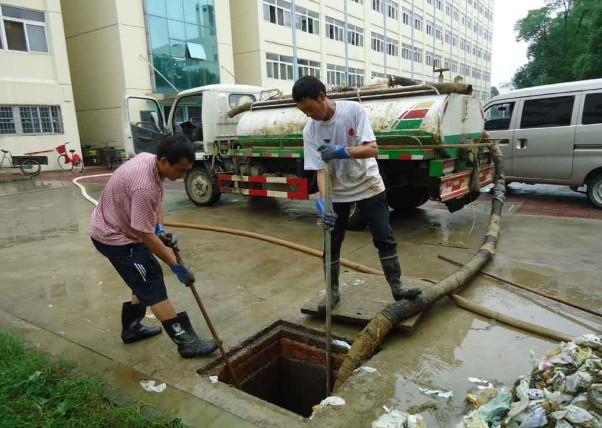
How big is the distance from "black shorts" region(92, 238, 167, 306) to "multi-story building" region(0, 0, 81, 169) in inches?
622

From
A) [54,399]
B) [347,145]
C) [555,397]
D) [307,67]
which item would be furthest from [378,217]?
[307,67]

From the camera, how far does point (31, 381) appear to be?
257 centimetres

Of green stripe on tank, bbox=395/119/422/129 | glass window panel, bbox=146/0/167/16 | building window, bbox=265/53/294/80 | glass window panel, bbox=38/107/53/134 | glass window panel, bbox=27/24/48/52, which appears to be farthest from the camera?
building window, bbox=265/53/294/80

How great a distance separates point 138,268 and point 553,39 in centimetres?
3279

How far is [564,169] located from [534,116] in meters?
1.07

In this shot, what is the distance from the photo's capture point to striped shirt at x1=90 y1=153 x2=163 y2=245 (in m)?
2.60

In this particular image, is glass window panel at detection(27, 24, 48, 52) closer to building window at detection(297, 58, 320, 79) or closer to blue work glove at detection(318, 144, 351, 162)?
building window at detection(297, 58, 320, 79)

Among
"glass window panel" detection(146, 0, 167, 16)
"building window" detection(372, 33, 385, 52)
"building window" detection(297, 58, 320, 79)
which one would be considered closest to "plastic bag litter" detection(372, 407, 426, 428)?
"glass window panel" detection(146, 0, 167, 16)

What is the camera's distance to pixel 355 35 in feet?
105

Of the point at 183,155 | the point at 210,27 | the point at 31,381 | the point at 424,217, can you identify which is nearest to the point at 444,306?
the point at 183,155

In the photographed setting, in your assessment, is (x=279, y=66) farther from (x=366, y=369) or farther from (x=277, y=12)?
(x=366, y=369)

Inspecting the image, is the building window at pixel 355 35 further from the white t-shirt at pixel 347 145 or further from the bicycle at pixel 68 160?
the white t-shirt at pixel 347 145

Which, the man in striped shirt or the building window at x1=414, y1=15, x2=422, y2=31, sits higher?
the building window at x1=414, y1=15, x2=422, y2=31

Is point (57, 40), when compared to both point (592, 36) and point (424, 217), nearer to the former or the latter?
point (424, 217)
